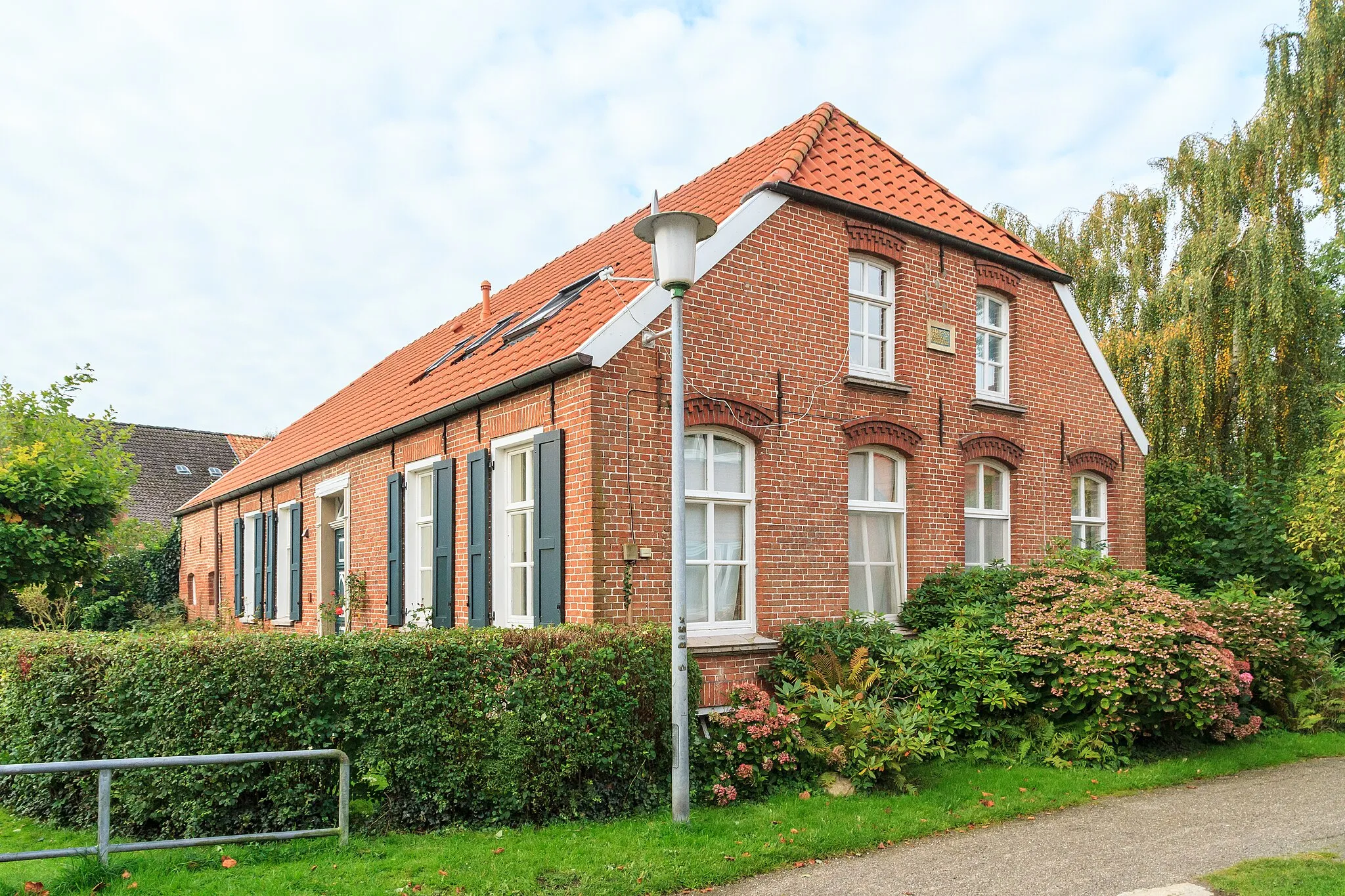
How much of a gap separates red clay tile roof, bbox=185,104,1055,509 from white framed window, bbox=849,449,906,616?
3.03 meters

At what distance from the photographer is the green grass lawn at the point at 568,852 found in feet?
19.4

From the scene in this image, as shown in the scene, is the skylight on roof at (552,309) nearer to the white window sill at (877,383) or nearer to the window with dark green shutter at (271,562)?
the white window sill at (877,383)

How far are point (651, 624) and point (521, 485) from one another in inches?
111

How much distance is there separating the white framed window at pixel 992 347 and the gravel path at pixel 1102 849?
5858 mm

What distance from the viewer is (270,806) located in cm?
714

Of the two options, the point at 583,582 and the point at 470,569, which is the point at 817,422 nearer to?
the point at 583,582

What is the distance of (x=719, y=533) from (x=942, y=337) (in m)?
4.27

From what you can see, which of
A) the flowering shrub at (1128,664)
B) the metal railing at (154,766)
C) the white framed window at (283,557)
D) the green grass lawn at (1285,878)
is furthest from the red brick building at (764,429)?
the green grass lawn at (1285,878)

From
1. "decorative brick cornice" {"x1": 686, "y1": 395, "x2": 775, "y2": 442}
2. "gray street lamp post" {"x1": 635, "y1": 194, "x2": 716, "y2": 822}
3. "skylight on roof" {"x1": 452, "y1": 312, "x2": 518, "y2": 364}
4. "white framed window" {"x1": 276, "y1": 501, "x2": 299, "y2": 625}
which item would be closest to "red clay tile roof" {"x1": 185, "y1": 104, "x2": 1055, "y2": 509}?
"skylight on roof" {"x1": 452, "y1": 312, "x2": 518, "y2": 364}

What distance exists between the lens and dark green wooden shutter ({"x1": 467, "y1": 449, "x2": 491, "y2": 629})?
35.1 ft

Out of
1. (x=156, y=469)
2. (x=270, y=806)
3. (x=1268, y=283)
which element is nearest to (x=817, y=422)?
(x=270, y=806)

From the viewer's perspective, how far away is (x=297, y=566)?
664 inches

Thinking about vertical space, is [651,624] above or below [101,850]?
above

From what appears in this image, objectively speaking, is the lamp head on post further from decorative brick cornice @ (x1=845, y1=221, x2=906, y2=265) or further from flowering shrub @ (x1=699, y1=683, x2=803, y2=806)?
decorative brick cornice @ (x1=845, y1=221, x2=906, y2=265)
